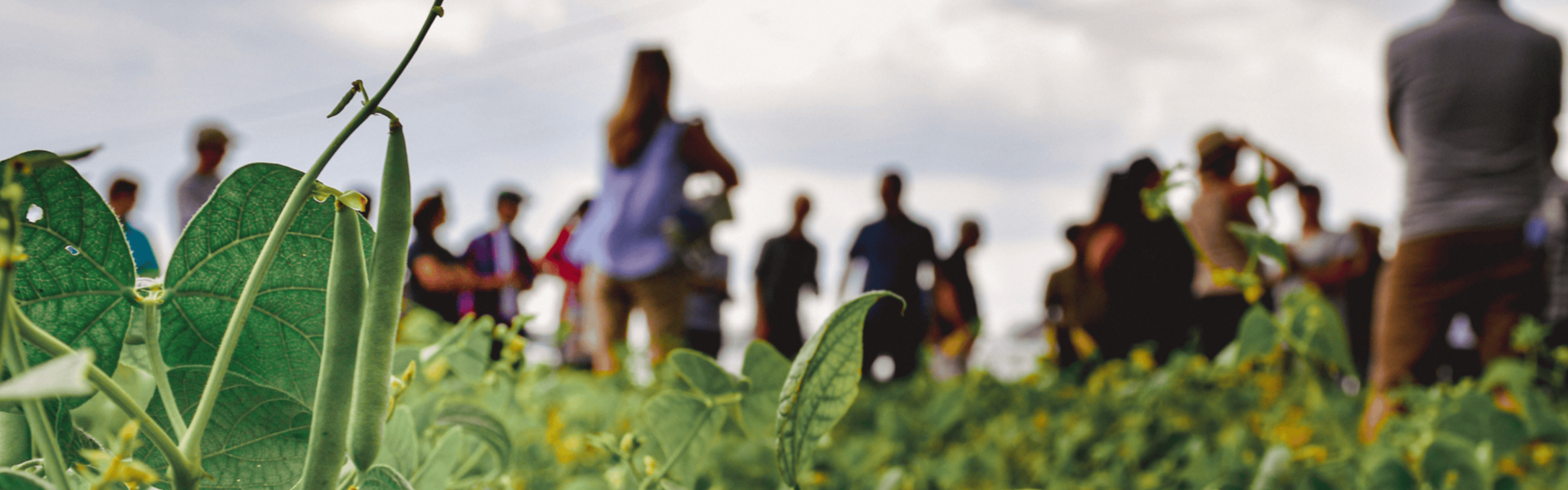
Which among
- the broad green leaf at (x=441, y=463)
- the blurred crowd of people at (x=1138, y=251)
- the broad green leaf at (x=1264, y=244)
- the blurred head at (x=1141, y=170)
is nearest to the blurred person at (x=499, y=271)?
the blurred crowd of people at (x=1138, y=251)

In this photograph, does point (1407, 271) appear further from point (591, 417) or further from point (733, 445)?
point (591, 417)

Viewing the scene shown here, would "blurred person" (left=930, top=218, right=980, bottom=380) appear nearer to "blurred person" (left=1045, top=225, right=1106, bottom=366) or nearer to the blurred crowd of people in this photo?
the blurred crowd of people

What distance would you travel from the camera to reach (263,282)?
12.2 inches

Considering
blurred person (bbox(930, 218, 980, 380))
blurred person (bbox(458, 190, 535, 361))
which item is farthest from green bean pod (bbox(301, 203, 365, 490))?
blurred person (bbox(930, 218, 980, 380))

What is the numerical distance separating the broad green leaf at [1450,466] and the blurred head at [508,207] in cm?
125

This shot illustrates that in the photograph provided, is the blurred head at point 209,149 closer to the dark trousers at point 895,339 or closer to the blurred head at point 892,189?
the dark trousers at point 895,339

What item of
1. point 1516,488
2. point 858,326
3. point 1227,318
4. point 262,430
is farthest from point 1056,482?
point 1227,318

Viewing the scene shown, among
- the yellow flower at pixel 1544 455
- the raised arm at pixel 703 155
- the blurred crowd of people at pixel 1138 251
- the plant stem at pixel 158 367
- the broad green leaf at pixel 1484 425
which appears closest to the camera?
the plant stem at pixel 158 367

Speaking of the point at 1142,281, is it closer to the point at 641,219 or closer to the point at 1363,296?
the point at 1363,296

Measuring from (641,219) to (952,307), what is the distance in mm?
3036

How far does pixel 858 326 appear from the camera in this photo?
36 centimetres

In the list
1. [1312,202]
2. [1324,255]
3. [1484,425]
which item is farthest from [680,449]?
[1312,202]

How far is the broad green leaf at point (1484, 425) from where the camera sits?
1.14 metres

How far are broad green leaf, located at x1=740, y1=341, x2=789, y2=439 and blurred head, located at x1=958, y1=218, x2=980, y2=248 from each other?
18.5ft
